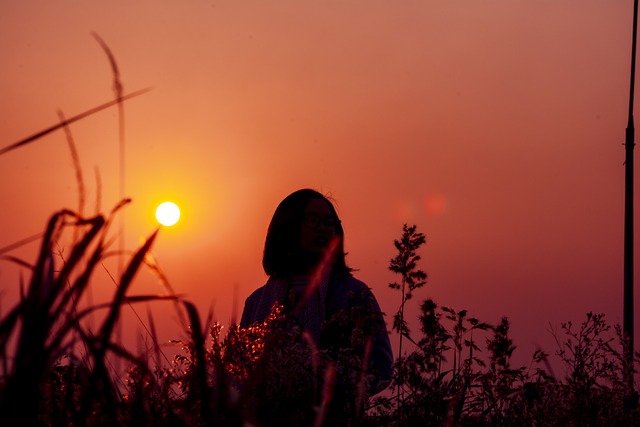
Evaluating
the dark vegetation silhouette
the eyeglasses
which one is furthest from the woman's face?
the dark vegetation silhouette

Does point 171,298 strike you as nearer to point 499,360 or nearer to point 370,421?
point 370,421

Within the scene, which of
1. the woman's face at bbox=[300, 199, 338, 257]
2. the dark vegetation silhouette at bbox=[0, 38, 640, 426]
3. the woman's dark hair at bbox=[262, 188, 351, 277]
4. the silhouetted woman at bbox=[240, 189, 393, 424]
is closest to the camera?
the dark vegetation silhouette at bbox=[0, 38, 640, 426]

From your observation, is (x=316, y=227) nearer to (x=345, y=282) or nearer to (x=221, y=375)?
(x=345, y=282)

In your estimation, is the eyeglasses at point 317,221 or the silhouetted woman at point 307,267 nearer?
the silhouetted woman at point 307,267

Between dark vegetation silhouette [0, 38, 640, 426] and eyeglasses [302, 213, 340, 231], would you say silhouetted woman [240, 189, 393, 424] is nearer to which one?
eyeglasses [302, 213, 340, 231]

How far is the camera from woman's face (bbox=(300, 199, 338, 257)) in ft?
20.1

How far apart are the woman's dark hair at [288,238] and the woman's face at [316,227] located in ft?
0.28

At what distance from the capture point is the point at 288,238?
6859 millimetres

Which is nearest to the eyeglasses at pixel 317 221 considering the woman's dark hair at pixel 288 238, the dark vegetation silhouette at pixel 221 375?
the woman's dark hair at pixel 288 238

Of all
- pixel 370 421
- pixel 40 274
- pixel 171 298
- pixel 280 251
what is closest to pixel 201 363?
pixel 171 298

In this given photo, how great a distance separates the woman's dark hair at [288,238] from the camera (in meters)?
6.66

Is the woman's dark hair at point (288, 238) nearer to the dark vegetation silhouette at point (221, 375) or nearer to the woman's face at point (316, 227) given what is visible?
the woman's face at point (316, 227)

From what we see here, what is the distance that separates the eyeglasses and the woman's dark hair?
0.59ft

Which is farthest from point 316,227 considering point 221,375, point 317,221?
point 221,375
